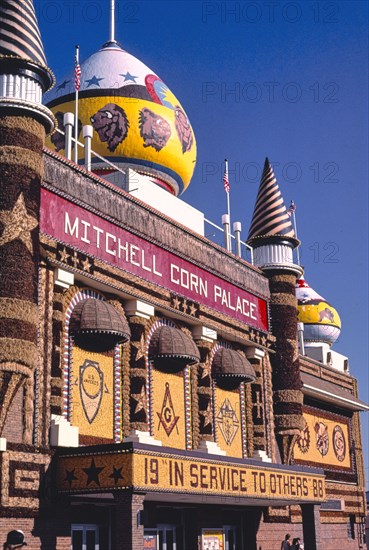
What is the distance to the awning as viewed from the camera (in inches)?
1492

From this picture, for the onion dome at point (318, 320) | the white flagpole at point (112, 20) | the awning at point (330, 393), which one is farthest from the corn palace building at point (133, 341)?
the onion dome at point (318, 320)

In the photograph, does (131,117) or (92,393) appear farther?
(131,117)

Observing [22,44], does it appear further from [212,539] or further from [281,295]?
[212,539]

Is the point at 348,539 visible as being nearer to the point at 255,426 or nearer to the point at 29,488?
the point at 255,426

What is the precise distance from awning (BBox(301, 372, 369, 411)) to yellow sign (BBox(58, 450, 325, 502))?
12.5 metres

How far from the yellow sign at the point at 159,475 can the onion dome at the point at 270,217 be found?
1202 cm

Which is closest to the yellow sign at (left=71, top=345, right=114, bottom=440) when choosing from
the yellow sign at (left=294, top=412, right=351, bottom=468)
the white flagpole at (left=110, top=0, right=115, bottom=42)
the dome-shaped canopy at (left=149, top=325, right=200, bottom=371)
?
the dome-shaped canopy at (left=149, top=325, right=200, bottom=371)

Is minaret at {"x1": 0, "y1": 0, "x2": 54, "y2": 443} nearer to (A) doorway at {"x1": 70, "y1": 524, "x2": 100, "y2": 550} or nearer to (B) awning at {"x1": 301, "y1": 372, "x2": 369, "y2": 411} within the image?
(A) doorway at {"x1": 70, "y1": 524, "x2": 100, "y2": 550}

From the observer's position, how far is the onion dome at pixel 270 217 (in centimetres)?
3484

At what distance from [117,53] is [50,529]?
66.2 ft

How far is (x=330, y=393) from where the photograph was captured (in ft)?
130

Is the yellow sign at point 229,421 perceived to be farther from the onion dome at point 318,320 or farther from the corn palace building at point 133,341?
the onion dome at point 318,320

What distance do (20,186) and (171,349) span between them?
769 centimetres

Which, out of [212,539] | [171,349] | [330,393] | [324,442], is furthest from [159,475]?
[324,442]
